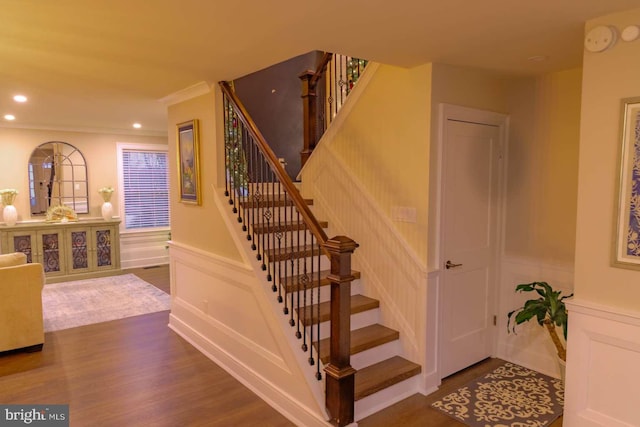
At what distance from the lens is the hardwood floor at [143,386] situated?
284 centimetres

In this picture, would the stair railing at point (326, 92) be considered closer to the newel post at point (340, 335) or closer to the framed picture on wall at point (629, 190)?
the newel post at point (340, 335)

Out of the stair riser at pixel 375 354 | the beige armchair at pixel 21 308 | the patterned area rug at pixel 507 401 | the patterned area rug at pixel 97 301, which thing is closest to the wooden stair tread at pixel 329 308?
the stair riser at pixel 375 354

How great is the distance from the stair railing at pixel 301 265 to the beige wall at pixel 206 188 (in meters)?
0.11

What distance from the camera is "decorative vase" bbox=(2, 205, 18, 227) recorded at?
6.19 m

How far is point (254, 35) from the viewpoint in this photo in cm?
242

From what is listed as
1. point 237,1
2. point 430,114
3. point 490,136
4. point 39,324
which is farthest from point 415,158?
point 39,324

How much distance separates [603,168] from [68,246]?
23.4ft

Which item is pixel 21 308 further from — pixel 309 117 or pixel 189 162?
pixel 309 117

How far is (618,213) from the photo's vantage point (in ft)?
7.18

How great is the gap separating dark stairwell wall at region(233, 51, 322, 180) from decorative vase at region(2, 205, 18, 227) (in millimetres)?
3974

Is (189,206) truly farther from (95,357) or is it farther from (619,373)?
(619,373)

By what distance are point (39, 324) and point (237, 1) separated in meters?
3.69

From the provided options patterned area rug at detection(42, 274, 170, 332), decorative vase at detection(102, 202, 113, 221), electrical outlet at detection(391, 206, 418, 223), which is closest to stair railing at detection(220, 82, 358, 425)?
electrical outlet at detection(391, 206, 418, 223)

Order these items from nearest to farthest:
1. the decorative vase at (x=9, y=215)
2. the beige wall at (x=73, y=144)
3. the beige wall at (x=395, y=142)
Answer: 1. the beige wall at (x=395, y=142)
2. the decorative vase at (x=9, y=215)
3. the beige wall at (x=73, y=144)
